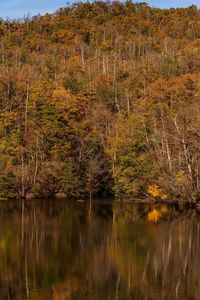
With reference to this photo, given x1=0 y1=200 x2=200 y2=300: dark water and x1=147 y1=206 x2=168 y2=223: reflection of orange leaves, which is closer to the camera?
x1=0 y1=200 x2=200 y2=300: dark water

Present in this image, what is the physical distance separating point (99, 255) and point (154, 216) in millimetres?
13523

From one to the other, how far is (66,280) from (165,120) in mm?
30229

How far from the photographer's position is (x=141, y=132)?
5038 cm

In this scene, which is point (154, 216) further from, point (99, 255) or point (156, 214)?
point (99, 255)

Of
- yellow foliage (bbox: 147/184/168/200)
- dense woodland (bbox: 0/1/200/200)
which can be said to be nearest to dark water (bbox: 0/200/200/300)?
yellow foliage (bbox: 147/184/168/200)

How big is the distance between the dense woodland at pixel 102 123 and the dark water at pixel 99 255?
22.0 feet

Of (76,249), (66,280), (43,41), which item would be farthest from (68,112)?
(43,41)

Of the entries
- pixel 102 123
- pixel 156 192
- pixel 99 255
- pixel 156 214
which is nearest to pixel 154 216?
pixel 156 214

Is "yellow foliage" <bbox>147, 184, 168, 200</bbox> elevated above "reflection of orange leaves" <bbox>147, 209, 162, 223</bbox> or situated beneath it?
elevated above

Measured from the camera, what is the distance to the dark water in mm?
20500

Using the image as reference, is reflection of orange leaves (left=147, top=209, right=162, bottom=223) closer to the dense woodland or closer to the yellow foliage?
the dense woodland

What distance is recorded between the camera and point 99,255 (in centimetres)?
2652

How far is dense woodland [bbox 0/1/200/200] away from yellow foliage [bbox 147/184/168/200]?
83mm

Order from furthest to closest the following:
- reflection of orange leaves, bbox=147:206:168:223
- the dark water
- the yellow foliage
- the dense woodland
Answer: the yellow foliage → the dense woodland → reflection of orange leaves, bbox=147:206:168:223 → the dark water
